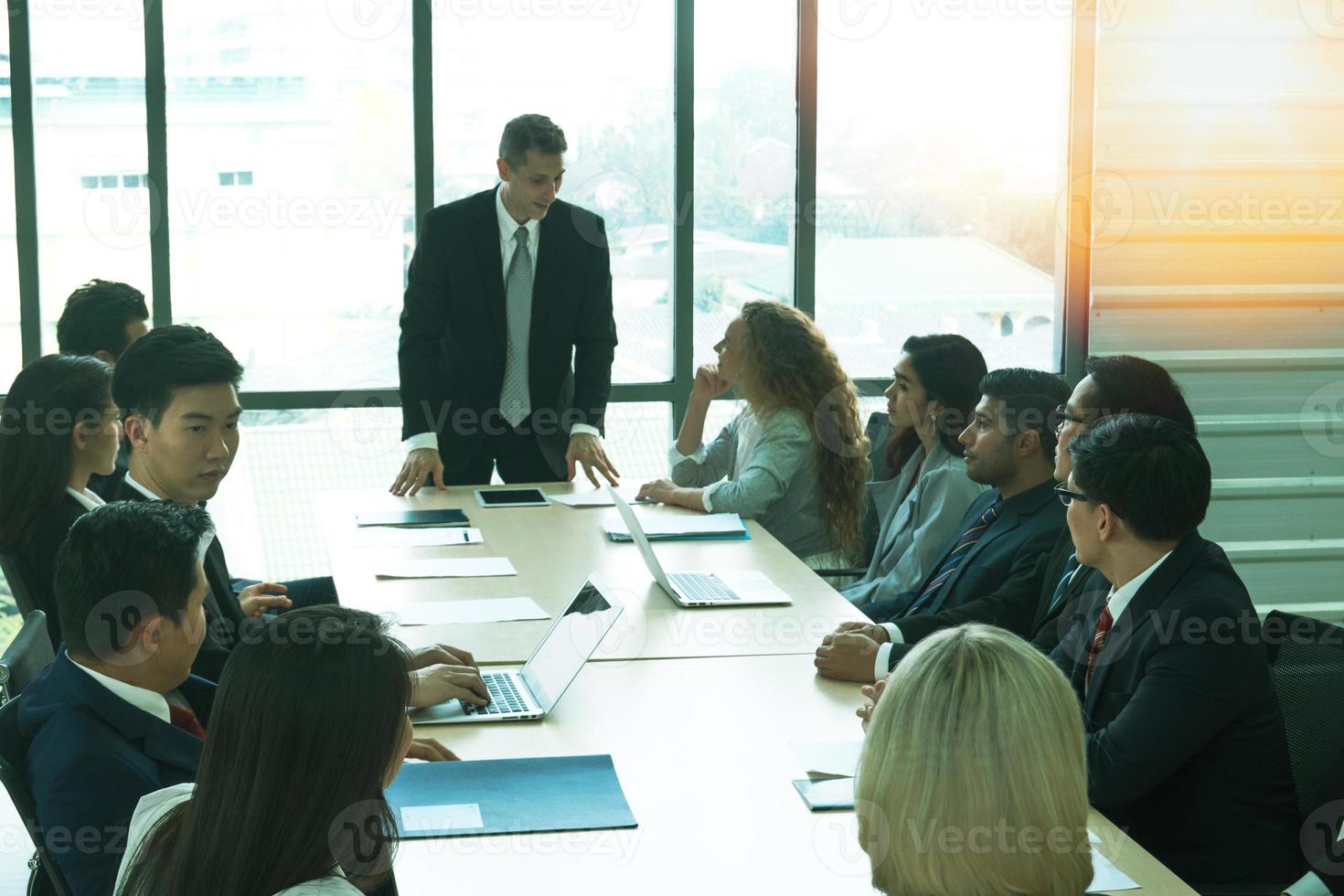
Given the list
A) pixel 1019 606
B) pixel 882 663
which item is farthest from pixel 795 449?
pixel 882 663

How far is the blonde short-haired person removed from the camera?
1.28 metres

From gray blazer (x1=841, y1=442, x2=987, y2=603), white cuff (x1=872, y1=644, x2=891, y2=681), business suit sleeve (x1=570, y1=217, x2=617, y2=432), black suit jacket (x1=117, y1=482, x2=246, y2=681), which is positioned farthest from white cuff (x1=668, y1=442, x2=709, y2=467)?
white cuff (x1=872, y1=644, x2=891, y2=681)

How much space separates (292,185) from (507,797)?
11.9 feet

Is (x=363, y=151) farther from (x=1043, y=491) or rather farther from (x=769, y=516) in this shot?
(x=1043, y=491)

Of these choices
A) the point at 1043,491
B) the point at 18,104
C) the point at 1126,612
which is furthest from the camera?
the point at 18,104

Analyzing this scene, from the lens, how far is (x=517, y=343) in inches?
174

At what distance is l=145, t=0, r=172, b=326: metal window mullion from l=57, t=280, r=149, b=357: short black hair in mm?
1144

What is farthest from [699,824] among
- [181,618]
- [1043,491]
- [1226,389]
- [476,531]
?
[1226,389]

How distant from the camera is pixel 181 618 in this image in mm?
1913

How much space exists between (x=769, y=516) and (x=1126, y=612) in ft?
5.81

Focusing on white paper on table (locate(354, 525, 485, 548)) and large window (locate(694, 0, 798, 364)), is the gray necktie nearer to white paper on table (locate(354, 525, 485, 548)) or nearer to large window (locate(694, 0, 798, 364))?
white paper on table (locate(354, 525, 485, 548))

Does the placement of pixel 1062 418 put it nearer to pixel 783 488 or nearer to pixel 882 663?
pixel 882 663

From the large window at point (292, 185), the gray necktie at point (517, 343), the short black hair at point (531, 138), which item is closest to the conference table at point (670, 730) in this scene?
the gray necktie at point (517, 343)

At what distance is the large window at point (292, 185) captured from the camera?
16.1 ft
